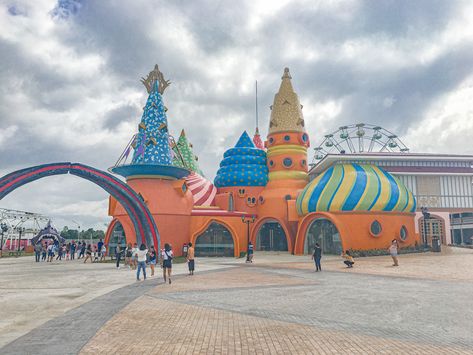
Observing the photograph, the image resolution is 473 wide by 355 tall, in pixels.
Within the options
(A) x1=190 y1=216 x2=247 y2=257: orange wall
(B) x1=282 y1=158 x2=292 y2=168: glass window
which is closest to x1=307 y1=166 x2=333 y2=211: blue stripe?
(A) x1=190 y1=216 x2=247 y2=257: orange wall

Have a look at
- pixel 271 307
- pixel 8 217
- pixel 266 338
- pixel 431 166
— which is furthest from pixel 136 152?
pixel 431 166

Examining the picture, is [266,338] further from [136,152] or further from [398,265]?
[136,152]

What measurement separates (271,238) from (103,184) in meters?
18.2

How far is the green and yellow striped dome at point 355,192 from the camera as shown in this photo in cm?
3031

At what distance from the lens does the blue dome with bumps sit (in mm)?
39594

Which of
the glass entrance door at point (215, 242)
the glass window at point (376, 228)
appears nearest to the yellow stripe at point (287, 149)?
the glass entrance door at point (215, 242)

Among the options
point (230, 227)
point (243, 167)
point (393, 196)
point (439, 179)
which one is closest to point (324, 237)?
point (393, 196)

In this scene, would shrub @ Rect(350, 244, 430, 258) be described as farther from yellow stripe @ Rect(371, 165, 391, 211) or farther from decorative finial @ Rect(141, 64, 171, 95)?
decorative finial @ Rect(141, 64, 171, 95)

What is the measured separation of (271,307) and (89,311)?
4633 mm

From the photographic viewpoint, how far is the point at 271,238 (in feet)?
124

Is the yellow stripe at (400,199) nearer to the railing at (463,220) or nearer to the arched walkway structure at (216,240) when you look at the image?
the arched walkway structure at (216,240)

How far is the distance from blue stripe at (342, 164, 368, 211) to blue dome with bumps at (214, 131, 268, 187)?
10907 millimetres

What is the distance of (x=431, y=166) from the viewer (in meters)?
53.4

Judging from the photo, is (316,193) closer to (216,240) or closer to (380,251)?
(380,251)
